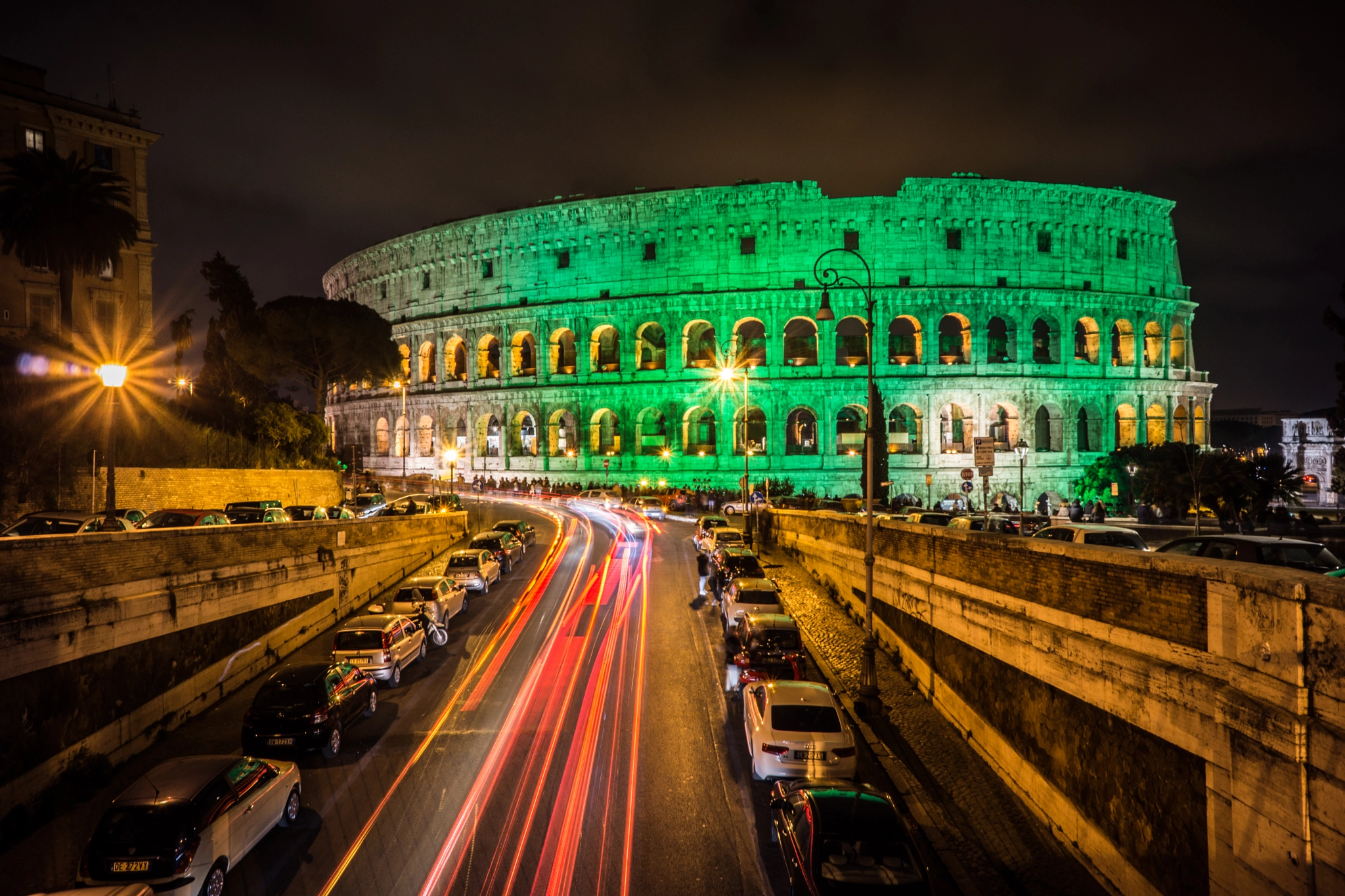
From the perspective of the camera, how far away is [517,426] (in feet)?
217

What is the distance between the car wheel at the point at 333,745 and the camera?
40.1 ft

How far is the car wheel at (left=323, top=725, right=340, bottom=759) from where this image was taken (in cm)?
1222

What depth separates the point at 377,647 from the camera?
51.6ft

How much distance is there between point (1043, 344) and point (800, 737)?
60045 millimetres

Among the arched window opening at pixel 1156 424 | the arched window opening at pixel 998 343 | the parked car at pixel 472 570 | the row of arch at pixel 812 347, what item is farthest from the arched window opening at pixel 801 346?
the parked car at pixel 472 570

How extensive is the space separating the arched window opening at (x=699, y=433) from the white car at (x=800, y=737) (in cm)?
4891

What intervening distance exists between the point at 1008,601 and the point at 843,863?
6.51 metres

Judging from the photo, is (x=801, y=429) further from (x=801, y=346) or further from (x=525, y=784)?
(x=525, y=784)

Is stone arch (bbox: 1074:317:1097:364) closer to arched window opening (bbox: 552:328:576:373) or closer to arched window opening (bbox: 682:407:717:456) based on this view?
arched window opening (bbox: 682:407:717:456)

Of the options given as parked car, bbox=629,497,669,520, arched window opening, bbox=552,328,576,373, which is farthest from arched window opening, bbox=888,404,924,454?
arched window opening, bbox=552,328,576,373

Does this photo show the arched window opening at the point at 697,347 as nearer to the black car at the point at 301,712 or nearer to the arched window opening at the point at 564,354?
the arched window opening at the point at 564,354

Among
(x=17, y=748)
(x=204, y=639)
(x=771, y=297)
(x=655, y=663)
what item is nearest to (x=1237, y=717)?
(x=655, y=663)

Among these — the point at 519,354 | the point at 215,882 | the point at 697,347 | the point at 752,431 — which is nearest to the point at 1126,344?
the point at 752,431

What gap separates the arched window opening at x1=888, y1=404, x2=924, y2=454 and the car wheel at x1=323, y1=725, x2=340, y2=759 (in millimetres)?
49749
